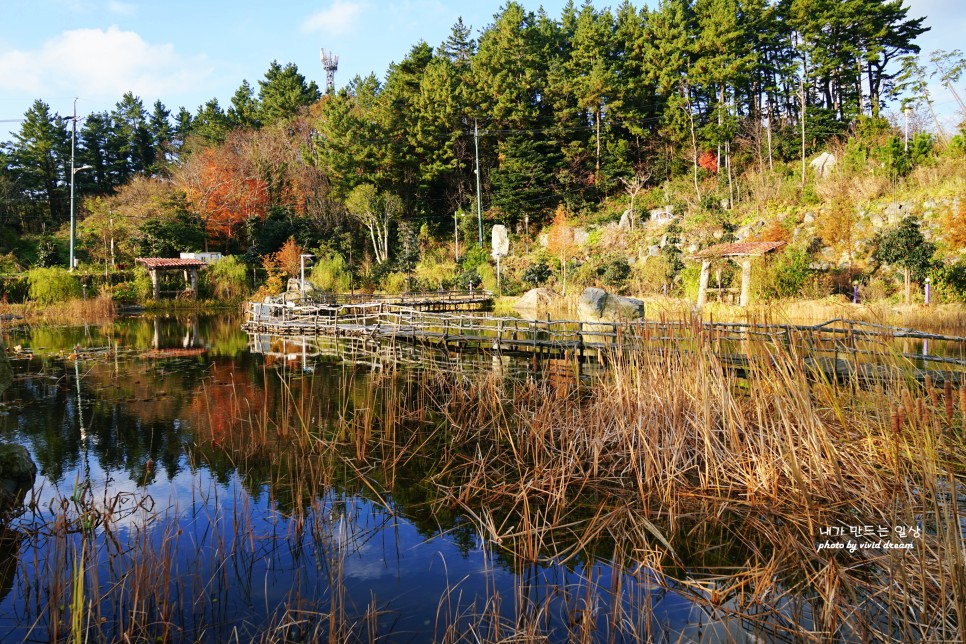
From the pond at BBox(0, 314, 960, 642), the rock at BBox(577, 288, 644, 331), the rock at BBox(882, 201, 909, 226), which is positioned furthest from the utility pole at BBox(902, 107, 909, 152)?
the pond at BBox(0, 314, 960, 642)

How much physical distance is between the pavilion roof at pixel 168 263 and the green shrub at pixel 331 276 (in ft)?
14.2

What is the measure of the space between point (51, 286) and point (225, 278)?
5.93m

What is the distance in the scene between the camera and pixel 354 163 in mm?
27766

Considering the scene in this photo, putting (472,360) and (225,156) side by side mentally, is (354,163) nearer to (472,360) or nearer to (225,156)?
(225,156)

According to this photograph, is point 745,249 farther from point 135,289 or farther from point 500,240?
point 135,289

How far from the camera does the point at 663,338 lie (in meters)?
4.77

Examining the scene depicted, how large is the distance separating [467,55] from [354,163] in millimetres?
9979

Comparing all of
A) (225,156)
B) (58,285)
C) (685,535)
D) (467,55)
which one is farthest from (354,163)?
(685,535)

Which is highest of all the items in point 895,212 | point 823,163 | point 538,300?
point 823,163

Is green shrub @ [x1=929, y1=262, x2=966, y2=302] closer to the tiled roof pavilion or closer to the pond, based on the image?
the pond

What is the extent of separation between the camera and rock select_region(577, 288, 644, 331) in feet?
48.4

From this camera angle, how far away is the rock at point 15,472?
4.23 meters

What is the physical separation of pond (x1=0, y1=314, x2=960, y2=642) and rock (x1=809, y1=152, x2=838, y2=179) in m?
19.9

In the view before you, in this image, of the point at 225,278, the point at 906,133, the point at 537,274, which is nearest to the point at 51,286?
the point at 225,278
